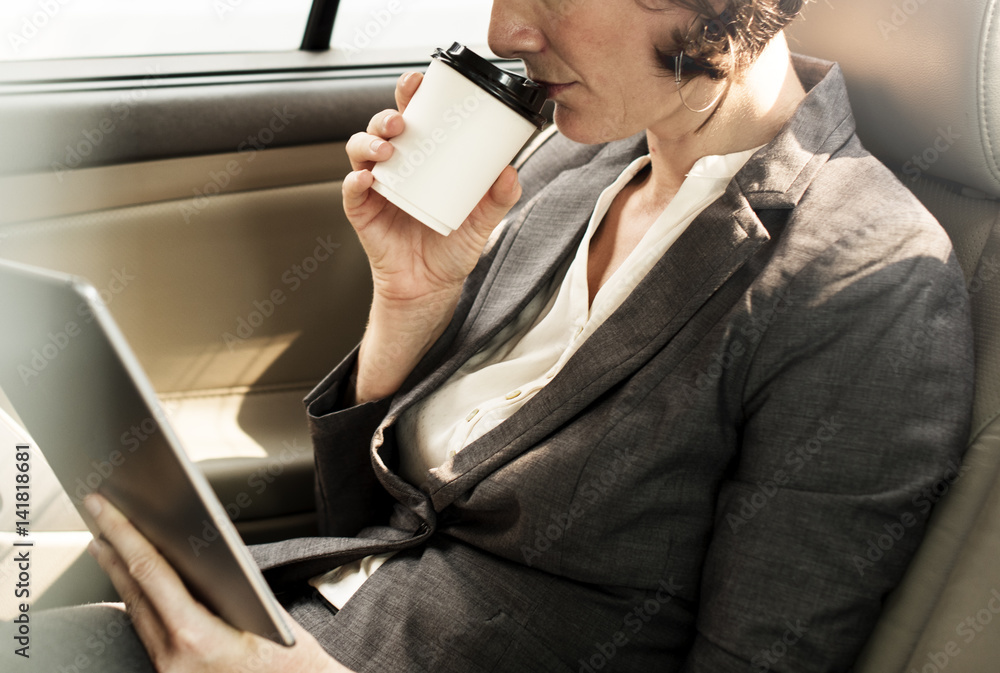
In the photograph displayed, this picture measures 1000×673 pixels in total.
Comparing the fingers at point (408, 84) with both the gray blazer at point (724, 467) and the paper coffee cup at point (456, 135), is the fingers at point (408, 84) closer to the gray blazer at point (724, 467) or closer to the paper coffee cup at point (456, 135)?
the paper coffee cup at point (456, 135)

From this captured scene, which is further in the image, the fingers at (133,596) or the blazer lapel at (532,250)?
the blazer lapel at (532,250)

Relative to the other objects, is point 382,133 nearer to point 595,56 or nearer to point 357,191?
point 357,191

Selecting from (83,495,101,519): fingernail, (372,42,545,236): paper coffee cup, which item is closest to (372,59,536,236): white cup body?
(372,42,545,236): paper coffee cup

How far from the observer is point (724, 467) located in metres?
0.93

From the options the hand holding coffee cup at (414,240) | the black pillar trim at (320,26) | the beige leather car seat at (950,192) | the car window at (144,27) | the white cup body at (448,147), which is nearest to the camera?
the beige leather car seat at (950,192)

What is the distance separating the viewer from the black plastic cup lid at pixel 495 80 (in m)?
0.86

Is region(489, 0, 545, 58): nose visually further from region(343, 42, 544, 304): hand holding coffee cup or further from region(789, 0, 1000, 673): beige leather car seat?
region(789, 0, 1000, 673): beige leather car seat

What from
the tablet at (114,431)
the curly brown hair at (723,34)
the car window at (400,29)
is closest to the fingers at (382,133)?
the curly brown hair at (723,34)

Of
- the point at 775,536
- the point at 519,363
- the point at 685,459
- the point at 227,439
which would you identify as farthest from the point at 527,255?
the point at 227,439

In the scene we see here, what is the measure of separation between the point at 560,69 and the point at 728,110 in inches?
8.9

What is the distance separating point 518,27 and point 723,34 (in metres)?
0.24

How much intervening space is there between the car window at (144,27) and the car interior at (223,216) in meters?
0.05

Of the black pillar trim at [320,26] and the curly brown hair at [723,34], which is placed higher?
the curly brown hair at [723,34]

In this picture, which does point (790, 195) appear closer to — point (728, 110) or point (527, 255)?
point (728, 110)
